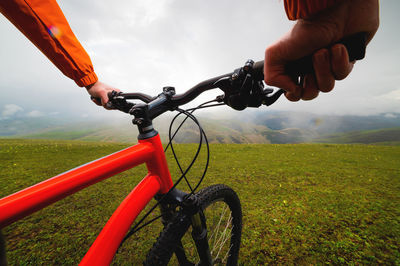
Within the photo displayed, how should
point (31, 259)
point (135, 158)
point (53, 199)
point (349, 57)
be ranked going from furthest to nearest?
point (31, 259) < point (135, 158) < point (53, 199) < point (349, 57)

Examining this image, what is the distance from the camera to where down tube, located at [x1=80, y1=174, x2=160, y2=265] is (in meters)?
0.83

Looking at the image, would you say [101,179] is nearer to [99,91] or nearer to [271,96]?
[99,91]

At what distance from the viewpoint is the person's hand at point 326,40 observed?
0.47 m

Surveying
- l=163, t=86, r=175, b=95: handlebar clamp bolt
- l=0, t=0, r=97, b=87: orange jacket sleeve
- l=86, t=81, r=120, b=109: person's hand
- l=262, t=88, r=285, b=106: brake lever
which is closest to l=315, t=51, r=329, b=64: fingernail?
l=262, t=88, r=285, b=106: brake lever

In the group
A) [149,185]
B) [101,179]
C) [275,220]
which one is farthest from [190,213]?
[275,220]

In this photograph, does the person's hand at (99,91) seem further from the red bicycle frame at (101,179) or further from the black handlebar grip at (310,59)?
the black handlebar grip at (310,59)

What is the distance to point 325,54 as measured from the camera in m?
0.55

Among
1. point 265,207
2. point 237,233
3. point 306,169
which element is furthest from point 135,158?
point 306,169

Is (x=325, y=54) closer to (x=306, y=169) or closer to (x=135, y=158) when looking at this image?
(x=135, y=158)

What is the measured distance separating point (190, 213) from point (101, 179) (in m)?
0.70

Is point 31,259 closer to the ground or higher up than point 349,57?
closer to the ground

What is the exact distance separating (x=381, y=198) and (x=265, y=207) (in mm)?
3355

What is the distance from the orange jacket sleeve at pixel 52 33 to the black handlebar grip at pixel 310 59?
152 centimetres

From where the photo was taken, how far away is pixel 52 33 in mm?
1212
